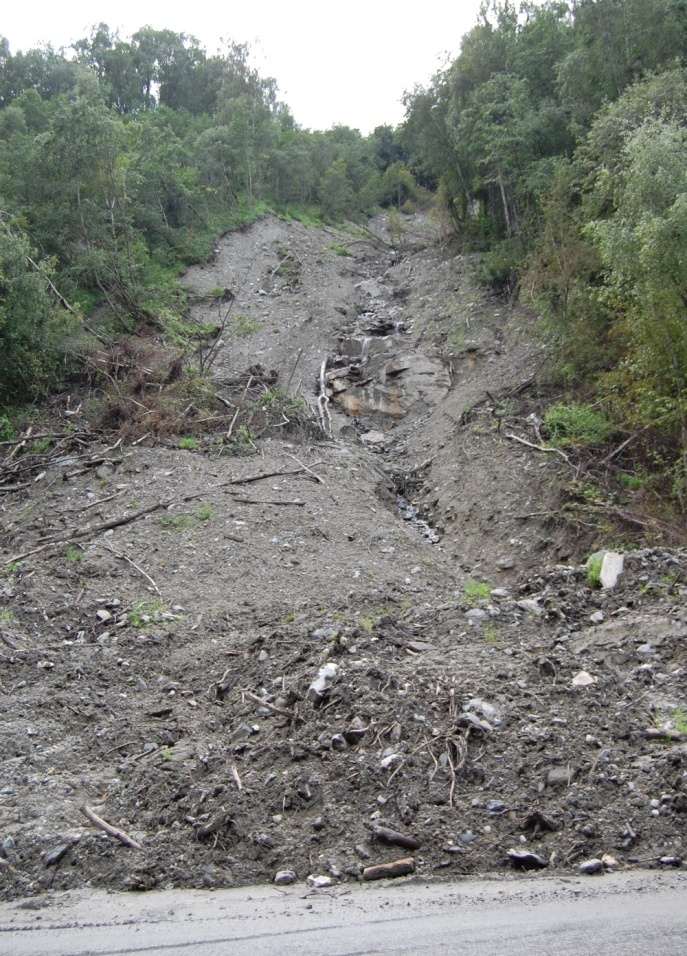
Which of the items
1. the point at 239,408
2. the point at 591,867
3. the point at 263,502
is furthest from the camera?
the point at 239,408

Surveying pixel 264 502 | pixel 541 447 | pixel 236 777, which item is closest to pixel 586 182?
pixel 541 447

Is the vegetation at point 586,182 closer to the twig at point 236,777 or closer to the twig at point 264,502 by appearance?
the twig at point 264,502

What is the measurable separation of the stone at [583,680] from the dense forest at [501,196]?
4.64m

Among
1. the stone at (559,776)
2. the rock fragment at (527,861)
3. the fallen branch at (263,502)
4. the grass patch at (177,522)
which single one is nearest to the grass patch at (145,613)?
the grass patch at (177,522)

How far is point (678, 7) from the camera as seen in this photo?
Result: 15.8 metres

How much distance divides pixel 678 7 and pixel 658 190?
9.55m

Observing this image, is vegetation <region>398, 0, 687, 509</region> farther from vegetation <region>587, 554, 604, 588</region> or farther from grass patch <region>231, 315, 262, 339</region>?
grass patch <region>231, 315, 262, 339</region>

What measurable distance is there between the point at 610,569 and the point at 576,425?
5202mm

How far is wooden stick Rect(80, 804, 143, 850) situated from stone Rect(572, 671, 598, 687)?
8.62 ft

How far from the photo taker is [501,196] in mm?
21297

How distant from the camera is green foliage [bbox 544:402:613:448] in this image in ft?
35.9

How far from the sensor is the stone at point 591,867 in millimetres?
3270

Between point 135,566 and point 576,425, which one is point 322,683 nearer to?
point 135,566

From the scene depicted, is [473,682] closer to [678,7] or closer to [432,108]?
[678,7]
